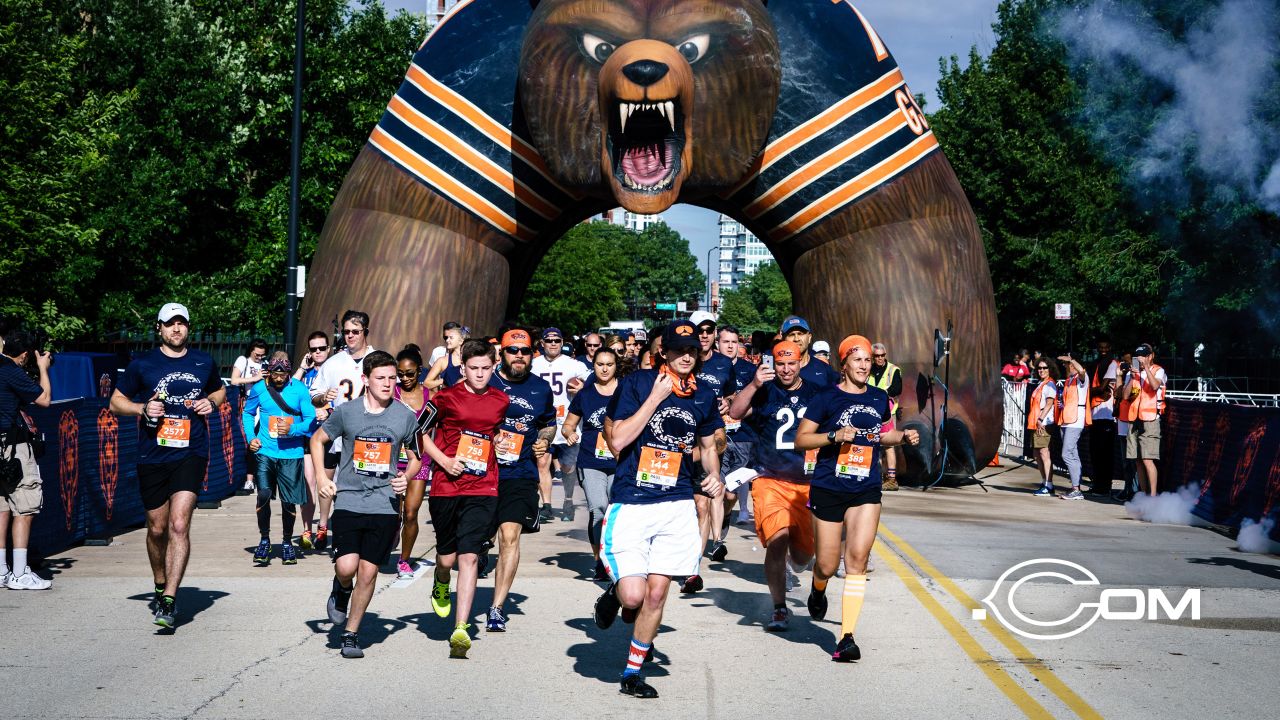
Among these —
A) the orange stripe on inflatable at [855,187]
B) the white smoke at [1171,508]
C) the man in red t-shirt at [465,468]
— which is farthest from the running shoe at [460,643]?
the orange stripe on inflatable at [855,187]

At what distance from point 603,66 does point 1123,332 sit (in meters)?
23.7

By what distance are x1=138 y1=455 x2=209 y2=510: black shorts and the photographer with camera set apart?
1.43 meters

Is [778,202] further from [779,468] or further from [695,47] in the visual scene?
[779,468]

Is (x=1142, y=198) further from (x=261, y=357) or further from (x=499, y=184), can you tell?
(x=261, y=357)

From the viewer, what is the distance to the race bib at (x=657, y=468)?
22.3ft

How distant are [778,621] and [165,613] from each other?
354 centimetres

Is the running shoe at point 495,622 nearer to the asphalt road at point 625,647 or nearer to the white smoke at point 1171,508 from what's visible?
the asphalt road at point 625,647

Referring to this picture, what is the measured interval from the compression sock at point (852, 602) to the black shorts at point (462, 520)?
2.00 m

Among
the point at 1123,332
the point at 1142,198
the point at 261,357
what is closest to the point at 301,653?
the point at 261,357

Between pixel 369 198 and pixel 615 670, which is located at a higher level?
pixel 369 198

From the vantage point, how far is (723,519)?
35.9 ft

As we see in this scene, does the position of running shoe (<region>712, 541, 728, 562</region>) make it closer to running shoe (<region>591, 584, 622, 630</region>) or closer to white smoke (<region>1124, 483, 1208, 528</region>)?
running shoe (<region>591, 584, 622, 630</region>)

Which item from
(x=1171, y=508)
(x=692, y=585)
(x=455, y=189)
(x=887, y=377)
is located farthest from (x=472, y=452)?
(x=455, y=189)

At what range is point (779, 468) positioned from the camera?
8453 mm
